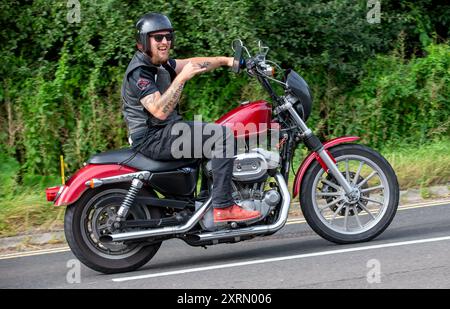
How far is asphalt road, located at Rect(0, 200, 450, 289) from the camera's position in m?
6.49

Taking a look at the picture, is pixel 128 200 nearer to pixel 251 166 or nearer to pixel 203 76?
pixel 251 166

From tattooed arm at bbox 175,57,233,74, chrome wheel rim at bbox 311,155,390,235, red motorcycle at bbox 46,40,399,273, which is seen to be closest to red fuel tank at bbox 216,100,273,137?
red motorcycle at bbox 46,40,399,273

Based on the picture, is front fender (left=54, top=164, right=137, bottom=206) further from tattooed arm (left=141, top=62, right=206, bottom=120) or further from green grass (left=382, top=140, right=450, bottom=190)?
green grass (left=382, top=140, right=450, bottom=190)

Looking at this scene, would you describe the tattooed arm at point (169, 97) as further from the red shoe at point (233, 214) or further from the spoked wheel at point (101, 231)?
the red shoe at point (233, 214)

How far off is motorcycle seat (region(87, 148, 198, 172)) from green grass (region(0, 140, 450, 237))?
2135 mm

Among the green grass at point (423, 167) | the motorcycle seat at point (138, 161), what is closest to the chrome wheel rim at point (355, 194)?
the motorcycle seat at point (138, 161)

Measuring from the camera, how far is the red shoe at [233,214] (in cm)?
702

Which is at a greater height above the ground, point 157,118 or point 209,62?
point 209,62

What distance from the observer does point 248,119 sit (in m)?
7.11

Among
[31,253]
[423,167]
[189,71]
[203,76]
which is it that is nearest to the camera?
[189,71]

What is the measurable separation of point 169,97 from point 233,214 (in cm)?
105

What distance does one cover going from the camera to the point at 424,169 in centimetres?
→ 983

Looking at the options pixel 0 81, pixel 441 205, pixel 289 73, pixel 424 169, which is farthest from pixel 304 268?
pixel 0 81

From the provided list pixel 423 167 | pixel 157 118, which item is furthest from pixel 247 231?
pixel 423 167
